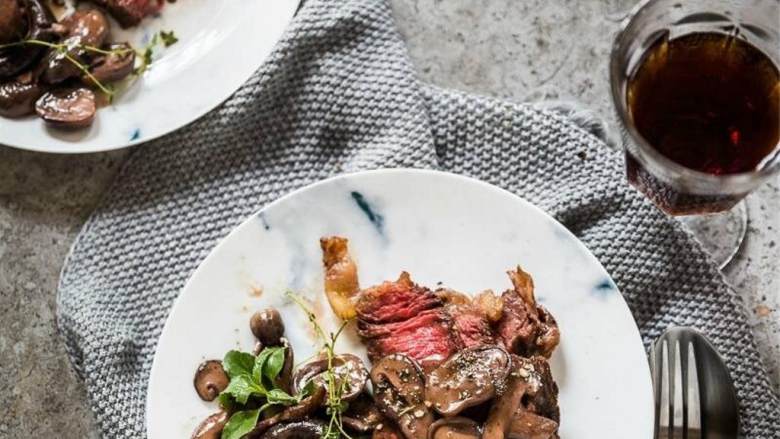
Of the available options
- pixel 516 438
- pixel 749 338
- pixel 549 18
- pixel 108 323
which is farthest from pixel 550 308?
pixel 108 323

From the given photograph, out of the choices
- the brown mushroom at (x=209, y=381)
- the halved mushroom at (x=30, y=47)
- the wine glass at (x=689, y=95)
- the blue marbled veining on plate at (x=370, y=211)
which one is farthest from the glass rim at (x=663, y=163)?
the halved mushroom at (x=30, y=47)

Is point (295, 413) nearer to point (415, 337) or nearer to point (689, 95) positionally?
point (415, 337)

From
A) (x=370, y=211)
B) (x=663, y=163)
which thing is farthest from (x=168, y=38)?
(x=663, y=163)

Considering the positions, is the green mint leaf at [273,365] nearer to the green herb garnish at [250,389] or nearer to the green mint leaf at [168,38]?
the green herb garnish at [250,389]

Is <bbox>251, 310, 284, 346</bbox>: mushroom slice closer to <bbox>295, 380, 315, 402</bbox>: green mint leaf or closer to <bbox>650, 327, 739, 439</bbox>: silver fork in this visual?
<bbox>295, 380, 315, 402</bbox>: green mint leaf

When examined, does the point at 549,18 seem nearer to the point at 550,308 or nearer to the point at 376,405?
the point at 550,308

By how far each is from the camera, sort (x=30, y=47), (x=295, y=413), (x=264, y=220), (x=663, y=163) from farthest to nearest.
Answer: (x=30, y=47), (x=264, y=220), (x=295, y=413), (x=663, y=163)
